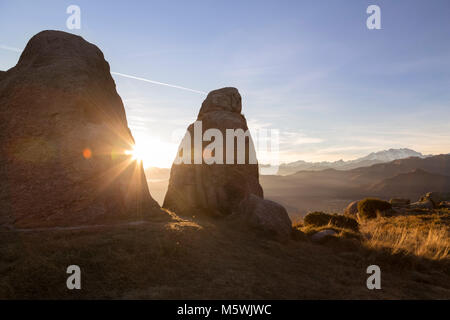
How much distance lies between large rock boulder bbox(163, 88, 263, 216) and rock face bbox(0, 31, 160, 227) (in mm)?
5164

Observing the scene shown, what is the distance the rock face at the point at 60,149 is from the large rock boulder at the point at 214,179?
16.9 feet

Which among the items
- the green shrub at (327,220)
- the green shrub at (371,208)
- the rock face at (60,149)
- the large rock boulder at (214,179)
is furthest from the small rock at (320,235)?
the green shrub at (371,208)

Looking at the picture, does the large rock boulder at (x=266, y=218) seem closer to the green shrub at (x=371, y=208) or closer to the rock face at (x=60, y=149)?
the rock face at (x=60, y=149)

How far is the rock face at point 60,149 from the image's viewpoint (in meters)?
8.61

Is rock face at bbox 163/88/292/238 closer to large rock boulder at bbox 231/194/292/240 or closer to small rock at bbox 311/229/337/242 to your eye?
large rock boulder at bbox 231/194/292/240

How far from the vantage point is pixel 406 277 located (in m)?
8.08

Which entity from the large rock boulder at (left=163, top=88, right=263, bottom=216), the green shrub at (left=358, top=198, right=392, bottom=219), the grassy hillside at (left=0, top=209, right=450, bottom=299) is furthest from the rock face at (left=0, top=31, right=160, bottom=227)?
the green shrub at (left=358, top=198, right=392, bottom=219)

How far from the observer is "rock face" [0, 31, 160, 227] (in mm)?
8609

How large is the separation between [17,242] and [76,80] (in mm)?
6341

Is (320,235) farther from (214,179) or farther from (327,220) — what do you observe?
(214,179)

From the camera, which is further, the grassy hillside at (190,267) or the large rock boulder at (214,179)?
the large rock boulder at (214,179)

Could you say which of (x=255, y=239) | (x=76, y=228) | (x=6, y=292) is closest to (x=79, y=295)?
(x=6, y=292)

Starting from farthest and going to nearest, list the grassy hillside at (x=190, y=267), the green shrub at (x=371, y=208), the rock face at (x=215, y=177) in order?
the green shrub at (x=371, y=208), the rock face at (x=215, y=177), the grassy hillside at (x=190, y=267)
